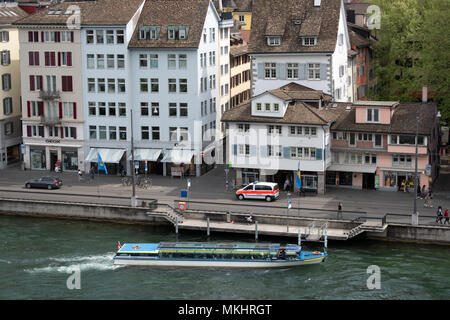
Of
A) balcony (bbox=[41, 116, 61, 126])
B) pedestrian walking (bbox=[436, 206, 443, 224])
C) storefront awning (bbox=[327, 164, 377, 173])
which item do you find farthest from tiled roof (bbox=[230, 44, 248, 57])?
pedestrian walking (bbox=[436, 206, 443, 224])

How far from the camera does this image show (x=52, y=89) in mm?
101688

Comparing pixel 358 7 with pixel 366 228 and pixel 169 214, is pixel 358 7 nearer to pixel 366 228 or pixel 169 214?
pixel 169 214

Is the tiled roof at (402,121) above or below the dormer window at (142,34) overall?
below

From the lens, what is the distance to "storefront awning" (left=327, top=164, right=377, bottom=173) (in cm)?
8931

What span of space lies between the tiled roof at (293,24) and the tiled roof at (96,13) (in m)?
15.1

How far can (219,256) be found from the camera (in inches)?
2813

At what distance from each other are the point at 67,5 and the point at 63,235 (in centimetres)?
3395

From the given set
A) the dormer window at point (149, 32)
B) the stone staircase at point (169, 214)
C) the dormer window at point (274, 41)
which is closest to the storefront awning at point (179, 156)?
the dormer window at point (149, 32)

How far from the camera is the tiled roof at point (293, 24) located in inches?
3812

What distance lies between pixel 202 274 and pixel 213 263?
2.20 metres

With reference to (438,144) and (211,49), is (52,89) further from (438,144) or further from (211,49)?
(438,144)

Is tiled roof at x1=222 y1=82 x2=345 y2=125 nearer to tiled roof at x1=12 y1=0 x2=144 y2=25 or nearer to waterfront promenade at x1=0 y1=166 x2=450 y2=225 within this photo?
waterfront promenade at x1=0 y1=166 x2=450 y2=225

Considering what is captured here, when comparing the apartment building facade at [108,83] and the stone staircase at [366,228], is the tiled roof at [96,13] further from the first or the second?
the stone staircase at [366,228]

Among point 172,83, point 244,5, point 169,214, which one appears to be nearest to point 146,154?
point 172,83
